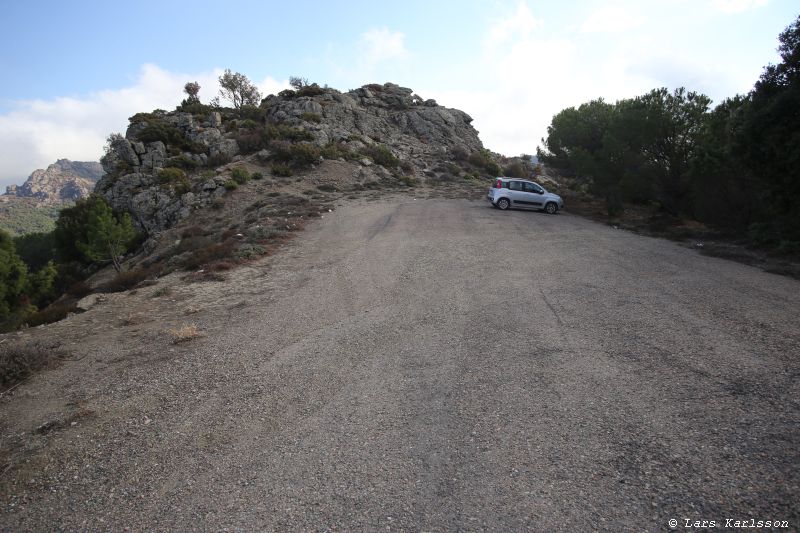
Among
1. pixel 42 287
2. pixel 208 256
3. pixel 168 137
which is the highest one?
pixel 168 137

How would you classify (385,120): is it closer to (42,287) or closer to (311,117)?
(311,117)

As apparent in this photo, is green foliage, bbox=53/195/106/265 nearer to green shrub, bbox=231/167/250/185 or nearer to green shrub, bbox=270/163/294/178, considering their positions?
green shrub, bbox=231/167/250/185

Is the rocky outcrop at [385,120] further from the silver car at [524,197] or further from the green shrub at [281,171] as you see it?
the silver car at [524,197]

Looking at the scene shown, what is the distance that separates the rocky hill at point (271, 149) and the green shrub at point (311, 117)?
0.11m

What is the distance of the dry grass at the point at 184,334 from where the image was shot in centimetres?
702

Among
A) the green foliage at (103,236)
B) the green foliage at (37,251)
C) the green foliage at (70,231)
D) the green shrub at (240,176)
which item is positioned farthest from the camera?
the green foliage at (37,251)

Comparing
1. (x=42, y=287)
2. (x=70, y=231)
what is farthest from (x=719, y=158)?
(x=70, y=231)

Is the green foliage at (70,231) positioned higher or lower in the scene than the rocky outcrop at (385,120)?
lower

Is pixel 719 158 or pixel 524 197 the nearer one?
pixel 719 158

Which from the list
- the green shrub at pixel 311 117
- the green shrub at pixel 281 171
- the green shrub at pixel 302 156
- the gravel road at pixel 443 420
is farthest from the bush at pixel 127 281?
the green shrub at pixel 311 117

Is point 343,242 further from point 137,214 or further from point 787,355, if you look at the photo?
point 137,214

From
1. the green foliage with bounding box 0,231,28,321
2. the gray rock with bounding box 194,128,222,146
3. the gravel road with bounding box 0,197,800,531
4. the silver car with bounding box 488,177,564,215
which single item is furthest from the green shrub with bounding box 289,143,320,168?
the gravel road with bounding box 0,197,800,531

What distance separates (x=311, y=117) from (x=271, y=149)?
1082 cm

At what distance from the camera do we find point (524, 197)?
22875 mm
